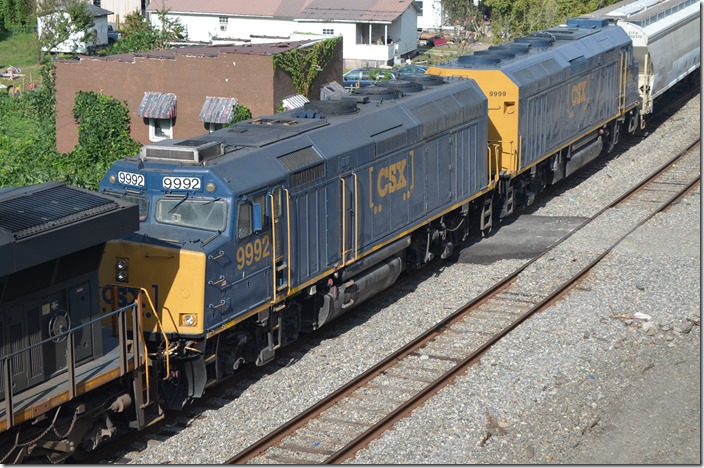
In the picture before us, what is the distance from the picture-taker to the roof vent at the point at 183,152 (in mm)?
14766

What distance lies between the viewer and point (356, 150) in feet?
58.0

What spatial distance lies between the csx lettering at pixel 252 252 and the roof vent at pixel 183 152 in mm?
1413

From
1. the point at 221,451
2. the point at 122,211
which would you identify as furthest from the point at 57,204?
the point at 221,451

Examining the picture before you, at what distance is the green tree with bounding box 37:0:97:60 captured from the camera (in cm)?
6088

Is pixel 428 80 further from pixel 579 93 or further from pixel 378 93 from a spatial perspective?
pixel 579 93

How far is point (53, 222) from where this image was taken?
38.7ft

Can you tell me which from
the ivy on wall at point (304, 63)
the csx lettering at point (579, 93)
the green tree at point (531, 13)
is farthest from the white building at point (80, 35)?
the csx lettering at point (579, 93)

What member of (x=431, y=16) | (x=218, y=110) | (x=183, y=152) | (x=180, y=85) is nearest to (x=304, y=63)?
(x=218, y=110)

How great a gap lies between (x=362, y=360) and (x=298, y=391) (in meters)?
1.63

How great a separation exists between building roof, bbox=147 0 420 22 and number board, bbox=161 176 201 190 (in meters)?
45.4

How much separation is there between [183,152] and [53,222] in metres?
3.31

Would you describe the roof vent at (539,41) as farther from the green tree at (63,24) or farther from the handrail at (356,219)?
the green tree at (63,24)

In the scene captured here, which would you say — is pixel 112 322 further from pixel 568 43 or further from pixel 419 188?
pixel 568 43

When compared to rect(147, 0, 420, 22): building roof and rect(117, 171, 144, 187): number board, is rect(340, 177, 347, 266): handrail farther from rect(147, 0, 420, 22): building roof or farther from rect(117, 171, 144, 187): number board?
rect(147, 0, 420, 22): building roof
